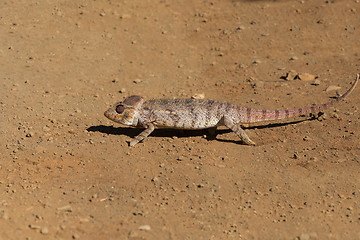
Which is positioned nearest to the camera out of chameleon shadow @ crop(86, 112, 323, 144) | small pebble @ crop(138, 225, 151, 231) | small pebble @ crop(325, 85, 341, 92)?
small pebble @ crop(138, 225, 151, 231)

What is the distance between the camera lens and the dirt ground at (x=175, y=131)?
18.2 ft

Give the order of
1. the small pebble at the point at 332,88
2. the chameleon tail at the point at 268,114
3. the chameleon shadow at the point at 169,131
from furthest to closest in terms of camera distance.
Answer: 1. the small pebble at the point at 332,88
2. the chameleon shadow at the point at 169,131
3. the chameleon tail at the point at 268,114

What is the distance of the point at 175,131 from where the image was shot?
776 cm

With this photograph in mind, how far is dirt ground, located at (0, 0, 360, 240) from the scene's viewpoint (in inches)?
219

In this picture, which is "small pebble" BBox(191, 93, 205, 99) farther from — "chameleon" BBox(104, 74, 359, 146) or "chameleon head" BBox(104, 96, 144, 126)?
"chameleon head" BBox(104, 96, 144, 126)

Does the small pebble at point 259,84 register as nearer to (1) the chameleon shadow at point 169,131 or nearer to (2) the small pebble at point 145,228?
(1) the chameleon shadow at point 169,131

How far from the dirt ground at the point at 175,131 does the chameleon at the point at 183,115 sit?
0.95 feet

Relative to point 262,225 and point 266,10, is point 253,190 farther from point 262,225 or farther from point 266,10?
point 266,10

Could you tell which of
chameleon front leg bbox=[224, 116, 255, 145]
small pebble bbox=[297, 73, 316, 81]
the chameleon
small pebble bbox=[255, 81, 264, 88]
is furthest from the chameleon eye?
small pebble bbox=[297, 73, 316, 81]

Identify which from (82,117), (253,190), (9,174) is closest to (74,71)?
(82,117)

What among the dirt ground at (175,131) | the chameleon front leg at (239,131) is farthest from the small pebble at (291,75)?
the chameleon front leg at (239,131)

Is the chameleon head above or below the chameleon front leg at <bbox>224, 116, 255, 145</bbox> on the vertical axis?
above

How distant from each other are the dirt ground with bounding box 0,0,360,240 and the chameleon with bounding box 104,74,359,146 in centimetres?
29

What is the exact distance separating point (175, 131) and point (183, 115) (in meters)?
0.68
